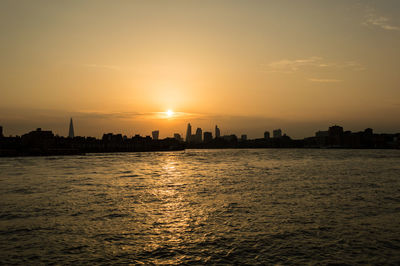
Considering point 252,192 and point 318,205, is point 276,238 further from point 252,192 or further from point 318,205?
point 252,192

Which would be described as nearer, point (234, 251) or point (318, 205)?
point (234, 251)

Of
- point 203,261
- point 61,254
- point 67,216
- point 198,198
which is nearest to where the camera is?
point 203,261

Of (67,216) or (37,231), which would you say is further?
(67,216)

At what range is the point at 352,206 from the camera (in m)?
29.5

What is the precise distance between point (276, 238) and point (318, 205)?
12.8 meters

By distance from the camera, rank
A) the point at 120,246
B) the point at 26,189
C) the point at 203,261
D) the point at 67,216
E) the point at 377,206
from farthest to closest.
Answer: the point at 26,189, the point at 377,206, the point at 67,216, the point at 120,246, the point at 203,261

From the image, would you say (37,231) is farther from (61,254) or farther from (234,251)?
(234,251)

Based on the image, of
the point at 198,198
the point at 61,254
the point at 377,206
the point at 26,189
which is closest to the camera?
the point at 61,254

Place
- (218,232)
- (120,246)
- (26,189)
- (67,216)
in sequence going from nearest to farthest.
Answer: (120,246)
(218,232)
(67,216)
(26,189)

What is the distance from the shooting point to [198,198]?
3481cm

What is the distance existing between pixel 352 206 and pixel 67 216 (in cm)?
2638

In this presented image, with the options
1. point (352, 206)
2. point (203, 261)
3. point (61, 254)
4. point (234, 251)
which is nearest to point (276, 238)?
point (234, 251)

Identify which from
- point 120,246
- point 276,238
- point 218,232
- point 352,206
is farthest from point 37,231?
point 352,206

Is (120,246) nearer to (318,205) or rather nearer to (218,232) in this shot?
(218,232)
